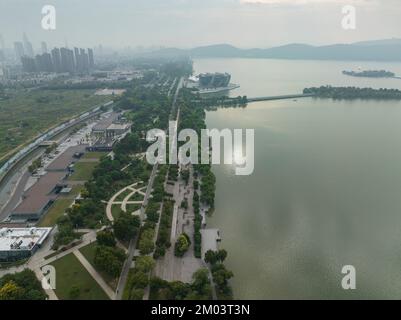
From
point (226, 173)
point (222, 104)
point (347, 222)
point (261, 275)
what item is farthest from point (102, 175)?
point (222, 104)

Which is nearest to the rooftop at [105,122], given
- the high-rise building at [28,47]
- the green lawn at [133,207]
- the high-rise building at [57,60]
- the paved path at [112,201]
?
the paved path at [112,201]

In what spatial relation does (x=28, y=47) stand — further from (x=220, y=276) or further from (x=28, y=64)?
(x=220, y=276)

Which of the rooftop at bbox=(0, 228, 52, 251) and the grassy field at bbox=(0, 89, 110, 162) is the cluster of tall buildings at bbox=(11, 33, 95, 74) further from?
the rooftop at bbox=(0, 228, 52, 251)
